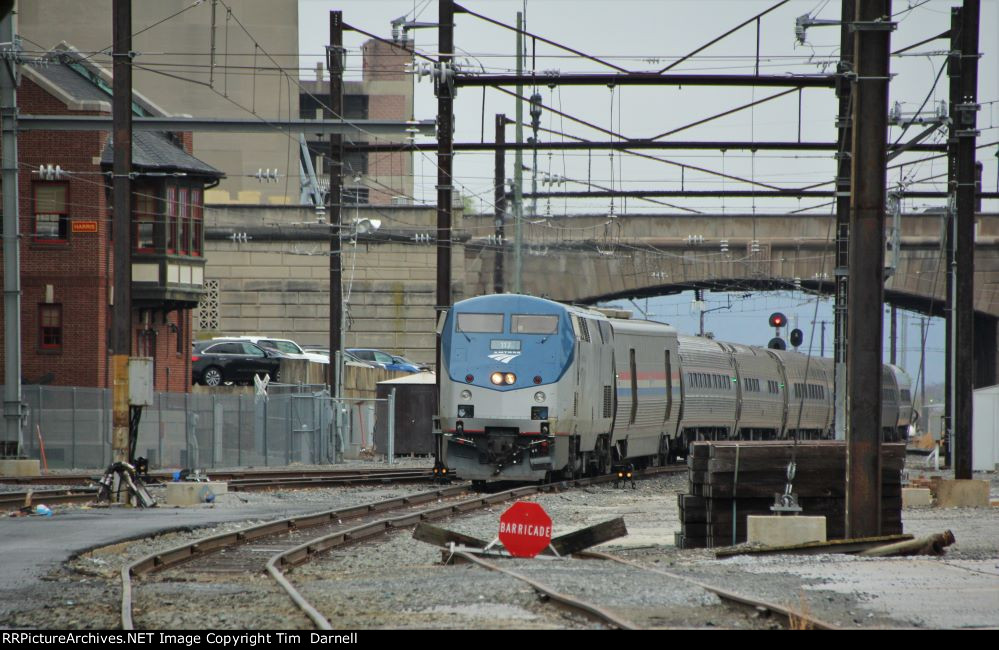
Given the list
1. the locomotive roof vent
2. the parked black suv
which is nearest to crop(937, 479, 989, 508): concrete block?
the locomotive roof vent

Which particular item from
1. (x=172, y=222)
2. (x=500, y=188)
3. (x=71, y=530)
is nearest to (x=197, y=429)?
(x=172, y=222)

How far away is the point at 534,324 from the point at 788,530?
11165mm

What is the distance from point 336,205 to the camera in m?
37.0

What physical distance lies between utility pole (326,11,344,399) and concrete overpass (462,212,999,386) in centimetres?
2018

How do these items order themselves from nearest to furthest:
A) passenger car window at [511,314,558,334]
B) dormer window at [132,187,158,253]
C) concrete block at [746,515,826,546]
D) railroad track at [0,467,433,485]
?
concrete block at [746,515,826,546]
passenger car window at [511,314,558,334]
railroad track at [0,467,433,485]
dormer window at [132,187,158,253]

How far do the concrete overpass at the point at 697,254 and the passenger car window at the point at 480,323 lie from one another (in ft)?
99.3

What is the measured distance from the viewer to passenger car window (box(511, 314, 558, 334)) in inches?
1044

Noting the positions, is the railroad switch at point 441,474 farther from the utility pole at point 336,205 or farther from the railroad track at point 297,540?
the utility pole at point 336,205

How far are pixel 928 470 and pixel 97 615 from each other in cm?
3049

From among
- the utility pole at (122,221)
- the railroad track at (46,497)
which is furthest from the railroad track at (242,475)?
the utility pole at (122,221)

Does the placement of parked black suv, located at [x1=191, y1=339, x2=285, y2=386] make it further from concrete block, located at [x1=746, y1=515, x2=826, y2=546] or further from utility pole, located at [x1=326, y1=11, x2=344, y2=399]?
concrete block, located at [x1=746, y1=515, x2=826, y2=546]

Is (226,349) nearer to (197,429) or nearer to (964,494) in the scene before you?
(197,429)
